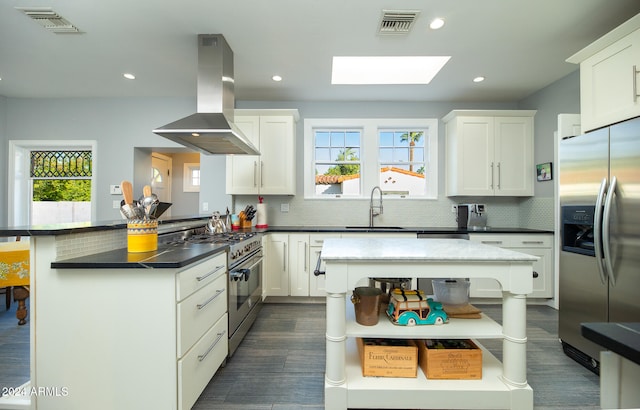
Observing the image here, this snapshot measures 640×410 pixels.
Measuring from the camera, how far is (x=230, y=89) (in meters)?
2.65

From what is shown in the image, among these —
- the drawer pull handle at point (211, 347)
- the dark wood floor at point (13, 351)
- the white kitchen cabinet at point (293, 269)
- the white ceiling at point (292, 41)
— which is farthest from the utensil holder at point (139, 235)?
the white kitchen cabinet at point (293, 269)

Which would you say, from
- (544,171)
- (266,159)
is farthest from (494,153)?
(266,159)

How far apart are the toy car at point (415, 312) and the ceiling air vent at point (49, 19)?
331 cm

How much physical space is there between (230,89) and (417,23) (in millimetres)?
1720

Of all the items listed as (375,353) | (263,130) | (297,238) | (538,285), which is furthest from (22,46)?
(538,285)

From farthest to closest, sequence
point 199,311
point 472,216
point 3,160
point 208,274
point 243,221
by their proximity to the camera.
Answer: point 3,160, point 472,216, point 243,221, point 208,274, point 199,311

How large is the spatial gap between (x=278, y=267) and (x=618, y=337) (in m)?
3.01

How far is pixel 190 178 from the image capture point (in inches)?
239

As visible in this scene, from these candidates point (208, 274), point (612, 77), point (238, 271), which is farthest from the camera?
point (238, 271)

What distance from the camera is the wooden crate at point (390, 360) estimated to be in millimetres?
1590

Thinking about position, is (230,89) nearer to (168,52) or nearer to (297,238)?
(168,52)

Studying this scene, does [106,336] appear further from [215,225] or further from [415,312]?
[415,312]

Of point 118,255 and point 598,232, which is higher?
point 598,232

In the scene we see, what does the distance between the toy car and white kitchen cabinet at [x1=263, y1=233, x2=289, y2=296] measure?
1848 millimetres
